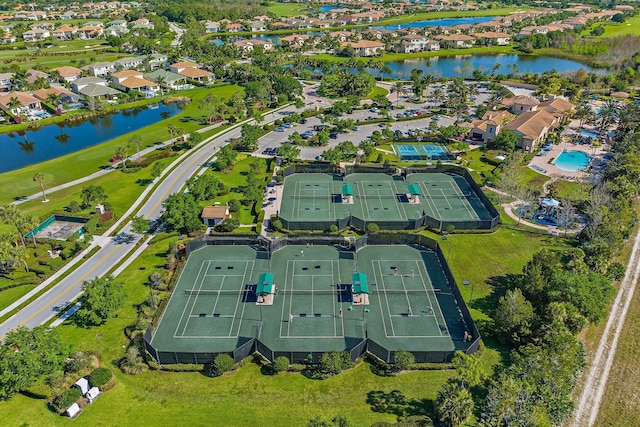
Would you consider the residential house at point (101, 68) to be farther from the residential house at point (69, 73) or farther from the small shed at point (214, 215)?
the small shed at point (214, 215)

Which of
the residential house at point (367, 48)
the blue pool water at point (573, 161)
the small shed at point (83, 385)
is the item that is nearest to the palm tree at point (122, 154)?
the small shed at point (83, 385)

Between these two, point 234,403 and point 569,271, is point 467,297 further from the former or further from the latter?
point 234,403

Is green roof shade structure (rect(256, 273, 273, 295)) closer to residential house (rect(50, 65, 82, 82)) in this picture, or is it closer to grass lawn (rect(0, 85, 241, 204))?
grass lawn (rect(0, 85, 241, 204))

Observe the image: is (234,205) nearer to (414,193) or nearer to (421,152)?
(414,193)

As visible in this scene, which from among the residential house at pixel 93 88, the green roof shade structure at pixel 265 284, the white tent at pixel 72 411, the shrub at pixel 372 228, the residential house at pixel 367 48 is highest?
the residential house at pixel 367 48

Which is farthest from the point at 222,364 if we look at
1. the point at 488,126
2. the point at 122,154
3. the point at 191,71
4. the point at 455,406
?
the point at 191,71

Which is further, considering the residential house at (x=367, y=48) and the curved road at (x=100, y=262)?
the residential house at (x=367, y=48)

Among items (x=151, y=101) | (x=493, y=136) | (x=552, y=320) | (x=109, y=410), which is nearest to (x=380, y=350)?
(x=552, y=320)
